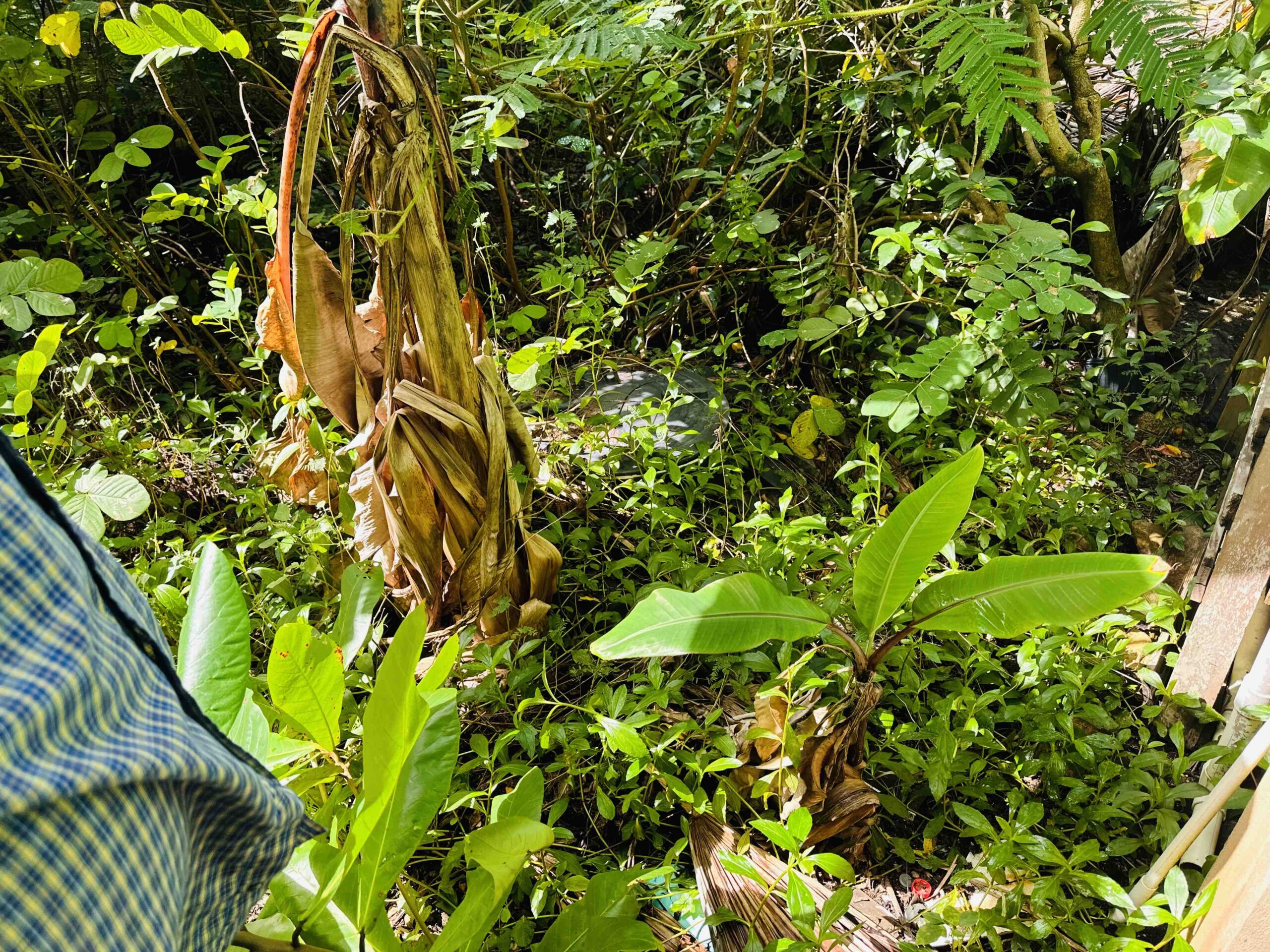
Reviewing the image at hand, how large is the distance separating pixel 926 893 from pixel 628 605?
0.65 meters

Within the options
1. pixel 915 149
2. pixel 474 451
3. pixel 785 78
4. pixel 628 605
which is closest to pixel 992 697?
pixel 628 605

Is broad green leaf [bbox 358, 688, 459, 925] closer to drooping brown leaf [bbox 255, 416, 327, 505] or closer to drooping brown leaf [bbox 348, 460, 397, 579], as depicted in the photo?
drooping brown leaf [bbox 348, 460, 397, 579]

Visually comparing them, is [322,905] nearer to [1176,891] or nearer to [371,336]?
[371,336]

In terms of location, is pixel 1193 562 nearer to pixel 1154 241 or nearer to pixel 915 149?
pixel 1154 241

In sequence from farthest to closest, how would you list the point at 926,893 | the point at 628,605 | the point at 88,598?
1. the point at 628,605
2. the point at 926,893
3. the point at 88,598

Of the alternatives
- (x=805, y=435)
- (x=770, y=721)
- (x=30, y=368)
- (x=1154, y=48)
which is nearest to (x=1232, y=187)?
(x=1154, y=48)

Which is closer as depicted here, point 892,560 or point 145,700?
point 145,700

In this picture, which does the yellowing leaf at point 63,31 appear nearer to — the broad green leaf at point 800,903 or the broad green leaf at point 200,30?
the broad green leaf at point 200,30

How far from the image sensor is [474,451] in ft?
4.03

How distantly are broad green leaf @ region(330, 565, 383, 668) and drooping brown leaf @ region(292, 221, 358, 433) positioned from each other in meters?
0.34

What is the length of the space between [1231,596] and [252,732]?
1.41m

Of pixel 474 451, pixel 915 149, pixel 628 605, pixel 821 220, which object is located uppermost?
pixel 915 149

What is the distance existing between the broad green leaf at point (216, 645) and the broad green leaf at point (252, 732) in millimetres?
12

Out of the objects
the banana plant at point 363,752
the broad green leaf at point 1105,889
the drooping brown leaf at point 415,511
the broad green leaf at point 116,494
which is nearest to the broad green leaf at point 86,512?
the broad green leaf at point 116,494
